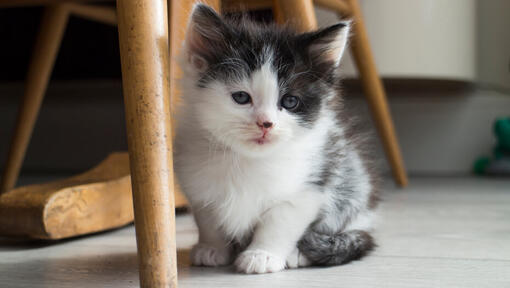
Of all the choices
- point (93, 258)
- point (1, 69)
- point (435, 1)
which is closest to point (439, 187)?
point (435, 1)

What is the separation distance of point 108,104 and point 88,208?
1.76 m

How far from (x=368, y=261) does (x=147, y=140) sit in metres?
0.51

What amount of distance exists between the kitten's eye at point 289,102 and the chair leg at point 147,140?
255mm

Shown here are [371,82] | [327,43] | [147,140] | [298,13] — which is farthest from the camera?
[371,82]

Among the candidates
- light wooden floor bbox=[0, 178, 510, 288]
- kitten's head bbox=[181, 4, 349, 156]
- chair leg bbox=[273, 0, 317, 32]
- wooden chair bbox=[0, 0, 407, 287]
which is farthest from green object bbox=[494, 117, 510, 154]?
wooden chair bbox=[0, 0, 407, 287]

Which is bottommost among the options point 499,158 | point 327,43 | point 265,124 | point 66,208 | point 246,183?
point 499,158

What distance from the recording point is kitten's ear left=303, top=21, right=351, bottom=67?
3.19 feet

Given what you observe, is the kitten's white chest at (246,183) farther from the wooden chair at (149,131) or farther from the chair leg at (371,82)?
the chair leg at (371,82)

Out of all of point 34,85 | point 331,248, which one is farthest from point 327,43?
point 34,85

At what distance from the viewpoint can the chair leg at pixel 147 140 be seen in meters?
0.75

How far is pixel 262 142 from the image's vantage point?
0.92 metres

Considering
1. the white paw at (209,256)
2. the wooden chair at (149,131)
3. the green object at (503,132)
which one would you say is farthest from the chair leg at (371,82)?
the wooden chair at (149,131)

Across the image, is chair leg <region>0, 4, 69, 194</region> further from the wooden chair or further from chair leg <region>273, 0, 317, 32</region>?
the wooden chair

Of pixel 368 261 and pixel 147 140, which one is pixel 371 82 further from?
pixel 147 140
